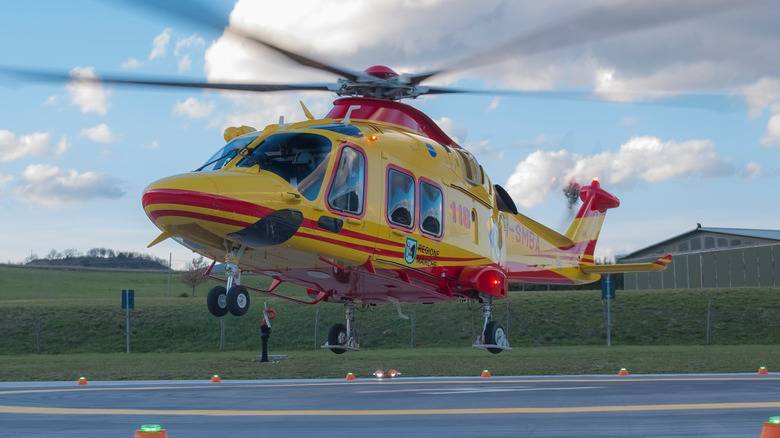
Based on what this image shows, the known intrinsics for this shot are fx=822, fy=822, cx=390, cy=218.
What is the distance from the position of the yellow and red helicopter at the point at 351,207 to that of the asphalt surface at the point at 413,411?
1.93 m

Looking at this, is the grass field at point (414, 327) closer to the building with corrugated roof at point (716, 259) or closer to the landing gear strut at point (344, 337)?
the building with corrugated roof at point (716, 259)

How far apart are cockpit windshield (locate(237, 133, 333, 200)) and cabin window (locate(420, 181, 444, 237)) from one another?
258cm

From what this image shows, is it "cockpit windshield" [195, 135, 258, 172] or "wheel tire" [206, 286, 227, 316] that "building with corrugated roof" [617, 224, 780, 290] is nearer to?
"cockpit windshield" [195, 135, 258, 172]

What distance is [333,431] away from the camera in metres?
9.09

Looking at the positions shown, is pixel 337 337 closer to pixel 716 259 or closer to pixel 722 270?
pixel 722 270

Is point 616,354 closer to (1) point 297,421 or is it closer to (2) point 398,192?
(2) point 398,192

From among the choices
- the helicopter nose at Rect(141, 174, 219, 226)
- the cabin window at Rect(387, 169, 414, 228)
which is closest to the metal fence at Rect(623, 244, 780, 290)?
the cabin window at Rect(387, 169, 414, 228)

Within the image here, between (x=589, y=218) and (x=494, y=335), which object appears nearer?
(x=494, y=335)

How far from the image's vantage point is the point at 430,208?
15.4 meters

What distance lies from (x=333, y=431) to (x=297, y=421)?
1.29m

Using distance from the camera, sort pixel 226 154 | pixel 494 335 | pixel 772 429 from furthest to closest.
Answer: pixel 494 335, pixel 226 154, pixel 772 429

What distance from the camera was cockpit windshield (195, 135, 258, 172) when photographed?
1325 cm

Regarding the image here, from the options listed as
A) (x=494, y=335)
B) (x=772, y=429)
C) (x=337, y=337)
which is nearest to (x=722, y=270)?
(x=494, y=335)

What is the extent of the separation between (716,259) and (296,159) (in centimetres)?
4794
